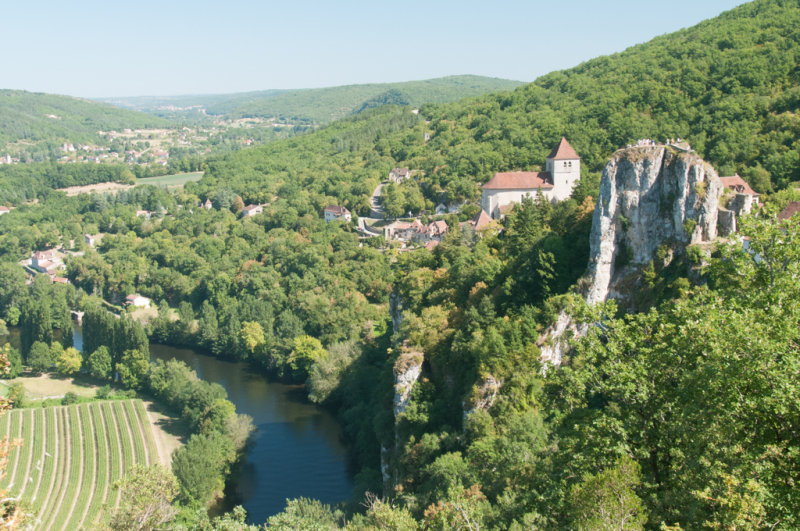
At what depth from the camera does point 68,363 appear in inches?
2057

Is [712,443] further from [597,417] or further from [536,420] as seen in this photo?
[536,420]

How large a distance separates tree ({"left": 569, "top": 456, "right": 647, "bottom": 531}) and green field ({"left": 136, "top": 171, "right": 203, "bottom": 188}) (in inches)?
4618

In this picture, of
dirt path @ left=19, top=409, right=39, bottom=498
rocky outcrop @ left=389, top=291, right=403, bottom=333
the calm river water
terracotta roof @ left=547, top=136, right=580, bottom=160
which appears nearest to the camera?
the calm river water

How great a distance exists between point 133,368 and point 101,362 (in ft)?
10.5

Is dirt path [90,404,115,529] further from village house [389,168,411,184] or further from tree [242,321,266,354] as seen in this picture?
village house [389,168,411,184]

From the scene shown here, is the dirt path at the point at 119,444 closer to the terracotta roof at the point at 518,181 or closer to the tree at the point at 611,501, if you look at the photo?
the tree at the point at 611,501

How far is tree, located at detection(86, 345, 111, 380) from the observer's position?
49850mm

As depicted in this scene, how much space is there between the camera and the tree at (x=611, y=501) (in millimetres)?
10867

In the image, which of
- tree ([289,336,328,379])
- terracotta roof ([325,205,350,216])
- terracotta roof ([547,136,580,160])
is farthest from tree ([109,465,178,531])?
terracotta roof ([325,205,350,216])

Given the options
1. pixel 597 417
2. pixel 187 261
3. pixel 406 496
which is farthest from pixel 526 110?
pixel 597 417

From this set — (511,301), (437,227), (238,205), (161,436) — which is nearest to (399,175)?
(437,227)

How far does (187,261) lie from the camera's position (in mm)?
73250

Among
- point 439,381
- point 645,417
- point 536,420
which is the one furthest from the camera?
point 439,381

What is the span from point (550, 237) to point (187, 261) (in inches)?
2057
